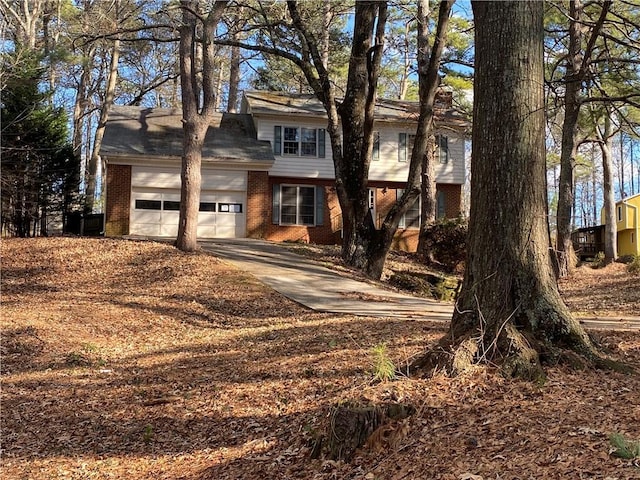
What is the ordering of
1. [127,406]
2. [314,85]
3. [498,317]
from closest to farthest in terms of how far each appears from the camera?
Answer: 1. [498,317]
2. [127,406]
3. [314,85]

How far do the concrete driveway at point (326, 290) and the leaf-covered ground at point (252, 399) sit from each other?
2.43 feet

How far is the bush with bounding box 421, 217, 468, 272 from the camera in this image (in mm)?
20250

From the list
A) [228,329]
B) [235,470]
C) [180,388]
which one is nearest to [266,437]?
[235,470]

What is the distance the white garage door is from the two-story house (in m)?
0.04

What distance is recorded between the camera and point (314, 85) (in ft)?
53.3

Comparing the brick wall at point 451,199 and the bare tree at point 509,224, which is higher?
the brick wall at point 451,199

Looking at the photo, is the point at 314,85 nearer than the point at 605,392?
No

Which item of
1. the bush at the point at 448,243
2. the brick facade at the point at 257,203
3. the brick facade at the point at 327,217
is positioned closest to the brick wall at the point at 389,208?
the brick facade at the point at 327,217

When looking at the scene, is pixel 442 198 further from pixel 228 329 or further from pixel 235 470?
pixel 235 470

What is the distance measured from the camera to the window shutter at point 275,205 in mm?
22995

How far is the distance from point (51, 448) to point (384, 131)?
21.2 meters

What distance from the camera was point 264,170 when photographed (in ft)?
73.2

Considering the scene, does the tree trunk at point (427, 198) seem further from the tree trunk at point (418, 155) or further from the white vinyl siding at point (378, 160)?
the tree trunk at point (418, 155)

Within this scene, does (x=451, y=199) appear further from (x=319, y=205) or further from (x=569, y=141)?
(x=569, y=141)
